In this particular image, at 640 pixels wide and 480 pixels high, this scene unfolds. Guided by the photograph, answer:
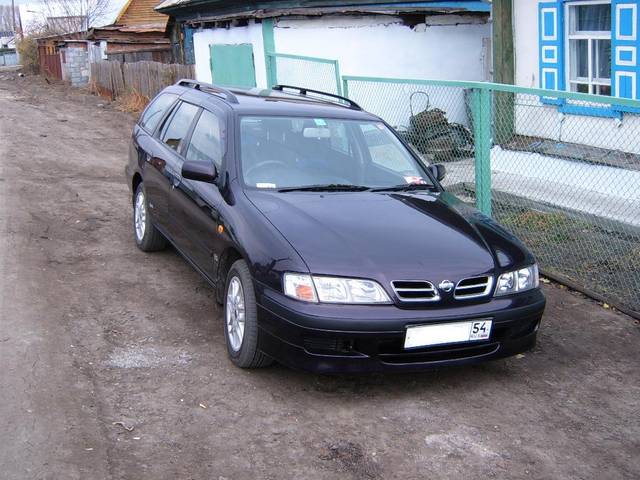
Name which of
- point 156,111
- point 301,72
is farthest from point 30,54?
point 156,111


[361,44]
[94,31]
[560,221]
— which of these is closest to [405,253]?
[560,221]

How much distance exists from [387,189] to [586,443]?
88.9 inches

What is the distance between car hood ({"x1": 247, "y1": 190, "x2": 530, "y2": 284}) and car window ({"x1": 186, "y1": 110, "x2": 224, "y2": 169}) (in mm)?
644

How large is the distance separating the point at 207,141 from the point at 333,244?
1867 mm

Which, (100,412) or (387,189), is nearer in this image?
(100,412)

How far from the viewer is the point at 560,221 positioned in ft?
24.7

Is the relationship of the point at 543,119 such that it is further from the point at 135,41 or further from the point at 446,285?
the point at 135,41

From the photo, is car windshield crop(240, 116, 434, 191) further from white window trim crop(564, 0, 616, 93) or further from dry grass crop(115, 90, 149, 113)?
dry grass crop(115, 90, 149, 113)

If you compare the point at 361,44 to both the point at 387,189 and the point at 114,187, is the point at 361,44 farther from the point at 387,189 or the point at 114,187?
the point at 387,189

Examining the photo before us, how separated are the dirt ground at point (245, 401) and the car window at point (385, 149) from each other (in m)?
1.62

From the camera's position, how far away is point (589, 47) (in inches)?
384

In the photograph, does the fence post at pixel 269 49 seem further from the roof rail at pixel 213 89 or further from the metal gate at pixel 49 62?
the metal gate at pixel 49 62

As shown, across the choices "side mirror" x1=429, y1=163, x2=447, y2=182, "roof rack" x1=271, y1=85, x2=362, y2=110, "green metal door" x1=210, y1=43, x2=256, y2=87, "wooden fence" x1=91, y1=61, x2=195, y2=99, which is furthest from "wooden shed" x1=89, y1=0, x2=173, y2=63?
"side mirror" x1=429, y1=163, x2=447, y2=182

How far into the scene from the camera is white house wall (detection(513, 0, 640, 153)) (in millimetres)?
8758
